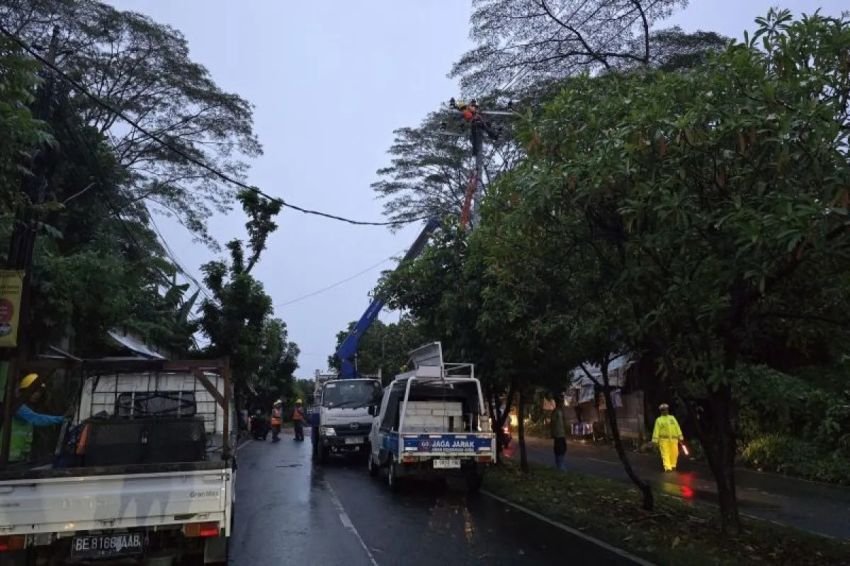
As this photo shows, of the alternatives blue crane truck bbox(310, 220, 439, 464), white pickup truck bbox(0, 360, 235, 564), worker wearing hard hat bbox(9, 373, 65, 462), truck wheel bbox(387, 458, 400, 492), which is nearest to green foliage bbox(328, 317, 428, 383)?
blue crane truck bbox(310, 220, 439, 464)

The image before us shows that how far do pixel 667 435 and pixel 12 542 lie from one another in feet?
48.9

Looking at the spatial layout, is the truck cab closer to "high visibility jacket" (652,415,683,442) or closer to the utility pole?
"high visibility jacket" (652,415,683,442)

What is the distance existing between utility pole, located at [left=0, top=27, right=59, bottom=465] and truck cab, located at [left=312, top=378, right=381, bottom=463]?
10.0 metres

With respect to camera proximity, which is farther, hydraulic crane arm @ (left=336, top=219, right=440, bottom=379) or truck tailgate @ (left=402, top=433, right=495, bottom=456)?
hydraulic crane arm @ (left=336, top=219, right=440, bottom=379)

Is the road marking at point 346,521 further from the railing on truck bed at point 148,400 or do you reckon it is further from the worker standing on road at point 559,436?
the worker standing on road at point 559,436

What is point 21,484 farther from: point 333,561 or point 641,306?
point 641,306

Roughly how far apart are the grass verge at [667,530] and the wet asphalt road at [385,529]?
18.9 inches

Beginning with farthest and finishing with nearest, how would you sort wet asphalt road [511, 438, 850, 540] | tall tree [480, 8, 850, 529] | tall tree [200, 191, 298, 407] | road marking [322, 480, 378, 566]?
tall tree [200, 191, 298, 407]
wet asphalt road [511, 438, 850, 540]
road marking [322, 480, 378, 566]
tall tree [480, 8, 850, 529]

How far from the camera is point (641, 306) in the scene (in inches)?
353

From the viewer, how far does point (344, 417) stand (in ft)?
68.6

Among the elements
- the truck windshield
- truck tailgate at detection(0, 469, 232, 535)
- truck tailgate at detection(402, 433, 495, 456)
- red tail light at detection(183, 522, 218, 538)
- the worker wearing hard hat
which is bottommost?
red tail light at detection(183, 522, 218, 538)

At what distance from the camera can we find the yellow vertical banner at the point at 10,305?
882 centimetres

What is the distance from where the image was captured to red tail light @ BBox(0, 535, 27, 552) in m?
6.39

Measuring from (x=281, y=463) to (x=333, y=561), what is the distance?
44.7 ft
